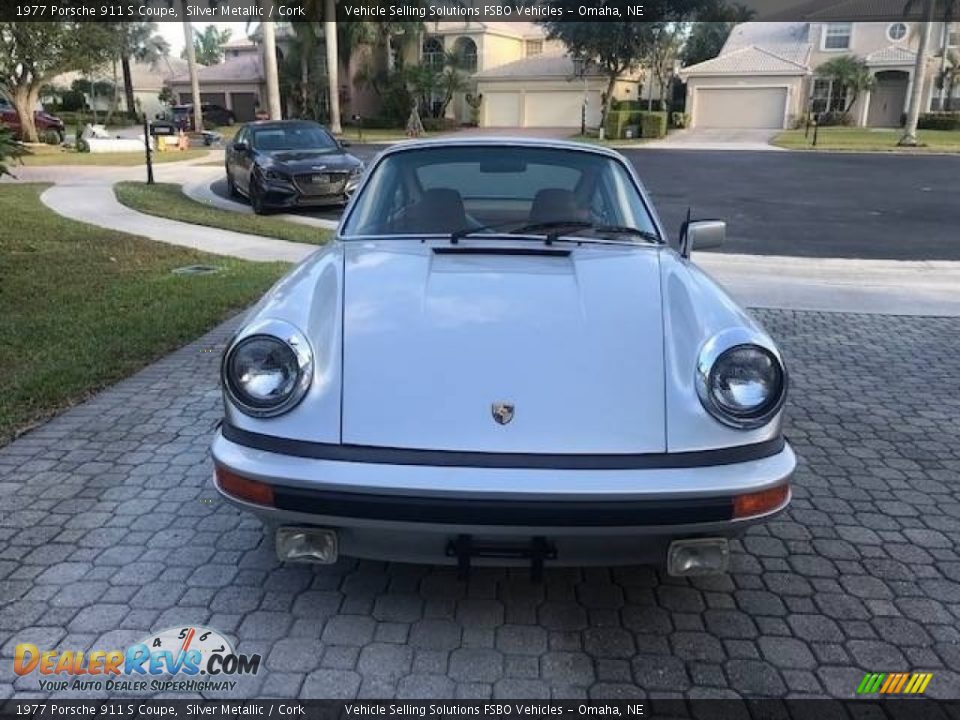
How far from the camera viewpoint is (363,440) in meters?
2.35

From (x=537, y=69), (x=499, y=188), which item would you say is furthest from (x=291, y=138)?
(x=537, y=69)

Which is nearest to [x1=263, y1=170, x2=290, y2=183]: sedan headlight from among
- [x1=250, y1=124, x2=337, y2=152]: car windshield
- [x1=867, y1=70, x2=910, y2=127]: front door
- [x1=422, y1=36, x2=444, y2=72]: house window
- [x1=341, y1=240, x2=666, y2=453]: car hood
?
[x1=250, y1=124, x2=337, y2=152]: car windshield

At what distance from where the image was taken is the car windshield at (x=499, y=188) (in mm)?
3645

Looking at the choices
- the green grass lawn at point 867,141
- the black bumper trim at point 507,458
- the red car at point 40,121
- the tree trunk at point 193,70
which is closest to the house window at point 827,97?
the green grass lawn at point 867,141

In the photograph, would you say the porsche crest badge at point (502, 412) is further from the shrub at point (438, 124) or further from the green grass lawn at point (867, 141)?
the shrub at point (438, 124)

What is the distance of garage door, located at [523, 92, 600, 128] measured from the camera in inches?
1822

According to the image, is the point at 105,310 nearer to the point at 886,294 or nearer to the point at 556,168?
the point at 556,168

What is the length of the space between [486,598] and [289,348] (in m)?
1.15

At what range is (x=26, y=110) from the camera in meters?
30.8

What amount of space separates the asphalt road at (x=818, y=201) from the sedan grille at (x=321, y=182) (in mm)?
506

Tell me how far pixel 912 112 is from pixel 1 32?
34.6 metres


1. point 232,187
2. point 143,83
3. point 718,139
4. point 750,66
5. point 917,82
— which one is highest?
point 143,83

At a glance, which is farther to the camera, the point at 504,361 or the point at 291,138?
the point at 291,138

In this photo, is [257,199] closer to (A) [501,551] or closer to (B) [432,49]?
(A) [501,551]
